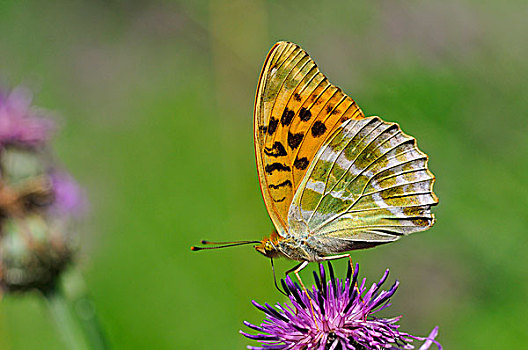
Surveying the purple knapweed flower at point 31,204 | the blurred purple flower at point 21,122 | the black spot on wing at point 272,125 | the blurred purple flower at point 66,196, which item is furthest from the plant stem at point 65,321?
the black spot on wing at point 272,125

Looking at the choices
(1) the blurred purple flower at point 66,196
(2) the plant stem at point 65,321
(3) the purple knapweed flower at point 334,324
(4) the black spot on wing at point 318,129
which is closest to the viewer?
(3) the purple knapweed flower at point 334,324

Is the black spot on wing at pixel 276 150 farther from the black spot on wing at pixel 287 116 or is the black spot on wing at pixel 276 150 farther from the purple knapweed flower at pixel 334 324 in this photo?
the purple knapweed flower at pixel 334 324

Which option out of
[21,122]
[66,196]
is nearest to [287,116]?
[66,196]

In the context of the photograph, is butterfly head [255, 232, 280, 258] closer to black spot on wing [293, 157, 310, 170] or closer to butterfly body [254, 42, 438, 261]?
butterfly body [254, 42, 438, 261]

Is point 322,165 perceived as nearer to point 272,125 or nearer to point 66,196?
point 272,125

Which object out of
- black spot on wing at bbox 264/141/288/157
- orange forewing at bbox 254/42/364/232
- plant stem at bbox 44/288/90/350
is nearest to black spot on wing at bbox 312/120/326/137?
orange forewing at bbox 254/42/364/232
